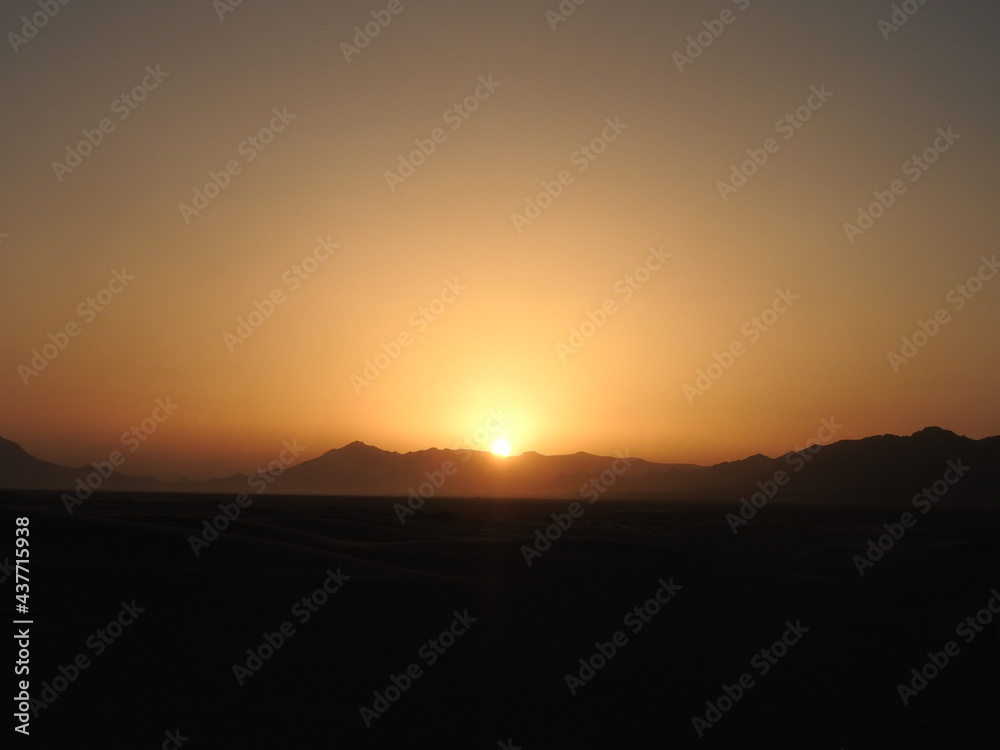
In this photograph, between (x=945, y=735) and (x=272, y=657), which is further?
(x=272, y=657)

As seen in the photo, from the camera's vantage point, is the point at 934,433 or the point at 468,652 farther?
the point at 934,433

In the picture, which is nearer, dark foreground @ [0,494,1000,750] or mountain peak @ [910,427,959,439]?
dark foreground @ [0,494,1000,750]

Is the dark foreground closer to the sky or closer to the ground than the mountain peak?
closer to the ground

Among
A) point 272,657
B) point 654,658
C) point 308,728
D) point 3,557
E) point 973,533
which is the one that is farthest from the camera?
point 973,533

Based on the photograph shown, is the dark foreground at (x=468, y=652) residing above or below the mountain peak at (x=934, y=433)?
below

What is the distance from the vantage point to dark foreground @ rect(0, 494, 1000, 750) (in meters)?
8.54

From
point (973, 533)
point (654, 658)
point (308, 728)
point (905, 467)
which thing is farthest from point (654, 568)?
point (905, 467)

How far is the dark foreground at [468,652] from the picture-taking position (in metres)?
8.54

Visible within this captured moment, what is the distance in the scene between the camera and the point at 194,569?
1711cm

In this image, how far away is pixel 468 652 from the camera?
39.2ft

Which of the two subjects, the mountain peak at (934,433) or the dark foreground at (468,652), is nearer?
the dark foreground at (468,652)

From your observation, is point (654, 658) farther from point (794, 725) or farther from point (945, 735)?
point (945, 735)

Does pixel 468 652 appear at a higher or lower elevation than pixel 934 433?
lower

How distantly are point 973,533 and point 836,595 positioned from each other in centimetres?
3173
